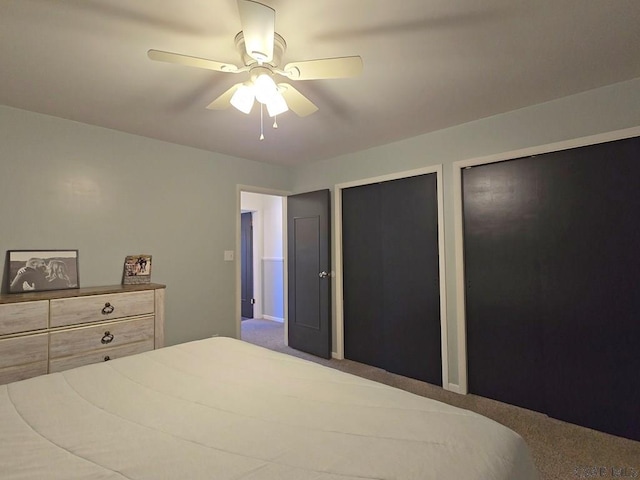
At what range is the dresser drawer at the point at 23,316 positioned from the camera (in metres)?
2.04

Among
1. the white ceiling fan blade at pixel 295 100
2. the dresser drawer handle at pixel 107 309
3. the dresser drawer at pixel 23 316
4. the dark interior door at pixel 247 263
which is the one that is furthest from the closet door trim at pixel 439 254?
the dark interior door at pixel 247 263

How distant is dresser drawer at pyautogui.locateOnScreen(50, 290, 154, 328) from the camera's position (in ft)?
7.38

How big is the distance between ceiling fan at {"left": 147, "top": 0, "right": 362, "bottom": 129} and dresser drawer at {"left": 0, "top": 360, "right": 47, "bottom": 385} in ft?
6.81

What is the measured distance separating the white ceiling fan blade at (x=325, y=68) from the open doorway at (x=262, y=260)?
3.96m

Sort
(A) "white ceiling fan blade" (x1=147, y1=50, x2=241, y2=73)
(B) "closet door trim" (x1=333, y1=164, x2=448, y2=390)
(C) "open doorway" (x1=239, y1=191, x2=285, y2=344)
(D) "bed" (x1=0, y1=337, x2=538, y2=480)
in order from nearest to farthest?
(D) "bed" (x1=0, y1=337, x2=538, y2=480) → (A) "white ceiling fan blade" (x1=147, y1=50, x2=241, y2=73) → (B) "closet door trim" (x1=333, y1=164, x2=448, y2=390) → (C) "open doorway" (x1=239, y1=191, x2=285, y2=344)

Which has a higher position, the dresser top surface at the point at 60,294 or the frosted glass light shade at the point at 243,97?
the frosted glass light shade at the point at 243,97

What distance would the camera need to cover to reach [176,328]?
3246 mm

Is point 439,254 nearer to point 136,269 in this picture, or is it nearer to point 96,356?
point 136,269

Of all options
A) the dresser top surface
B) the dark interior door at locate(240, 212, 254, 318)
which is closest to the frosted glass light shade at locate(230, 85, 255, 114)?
the dresser top surface

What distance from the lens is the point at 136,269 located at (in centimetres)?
297

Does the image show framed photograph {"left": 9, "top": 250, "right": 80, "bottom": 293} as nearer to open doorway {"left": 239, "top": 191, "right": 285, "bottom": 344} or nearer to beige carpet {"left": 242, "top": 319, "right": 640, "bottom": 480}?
beige carpet {"left": 242, "top": 319, "right": 640, "bottom": 480}

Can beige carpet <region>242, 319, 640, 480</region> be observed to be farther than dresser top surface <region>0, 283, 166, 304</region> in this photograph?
No

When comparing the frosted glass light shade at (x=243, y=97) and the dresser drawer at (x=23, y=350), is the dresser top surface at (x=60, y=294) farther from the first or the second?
the frosted glass light shade at (x=243, y=97)

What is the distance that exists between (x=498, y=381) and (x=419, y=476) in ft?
7.57
